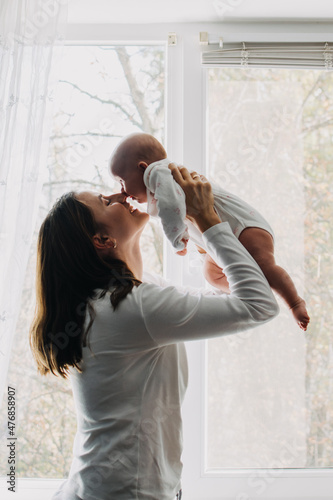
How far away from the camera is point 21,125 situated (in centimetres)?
155

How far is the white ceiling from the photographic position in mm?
1728

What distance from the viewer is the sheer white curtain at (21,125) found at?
1513 millimetres

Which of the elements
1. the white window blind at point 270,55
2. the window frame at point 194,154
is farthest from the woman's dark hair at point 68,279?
the white window blind at point 270,55

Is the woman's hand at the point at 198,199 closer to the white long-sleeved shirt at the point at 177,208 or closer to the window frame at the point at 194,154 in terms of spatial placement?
the white long-sleeved shirt at the point at 177,208

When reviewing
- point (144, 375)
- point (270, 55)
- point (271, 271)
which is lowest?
point (144, 375)

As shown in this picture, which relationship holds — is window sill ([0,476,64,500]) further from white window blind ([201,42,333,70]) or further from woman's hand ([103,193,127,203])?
white window blind ([201,42,333,70])

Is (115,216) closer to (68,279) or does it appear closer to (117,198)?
(117,198)

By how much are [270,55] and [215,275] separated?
901 millimetres

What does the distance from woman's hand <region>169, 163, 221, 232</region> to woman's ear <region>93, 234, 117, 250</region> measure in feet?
0.70

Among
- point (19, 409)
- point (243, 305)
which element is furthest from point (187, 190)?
point (19, 409)

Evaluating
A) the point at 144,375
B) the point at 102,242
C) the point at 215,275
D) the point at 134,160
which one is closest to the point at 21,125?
the point at 134,160

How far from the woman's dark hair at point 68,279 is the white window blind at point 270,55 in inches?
34.5

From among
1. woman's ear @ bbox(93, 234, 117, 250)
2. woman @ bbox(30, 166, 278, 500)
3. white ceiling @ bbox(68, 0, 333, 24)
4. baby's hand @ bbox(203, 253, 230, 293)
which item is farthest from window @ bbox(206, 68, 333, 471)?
woman's ear @ bbox(93, 234, 117, 250)

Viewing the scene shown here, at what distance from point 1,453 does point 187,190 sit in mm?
1226
